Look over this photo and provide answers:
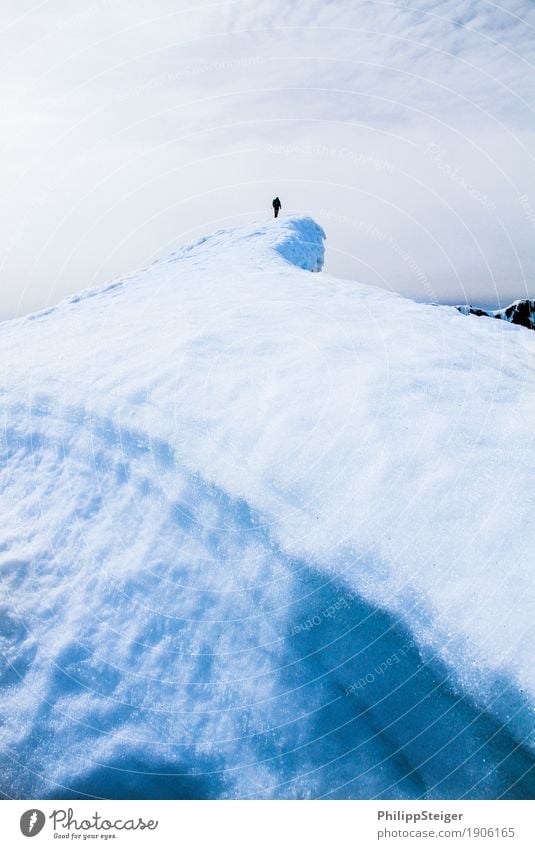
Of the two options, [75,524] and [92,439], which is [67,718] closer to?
[75,524]

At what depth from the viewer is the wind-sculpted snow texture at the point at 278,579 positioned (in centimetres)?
340

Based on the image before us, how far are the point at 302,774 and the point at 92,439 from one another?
13.2 ft
